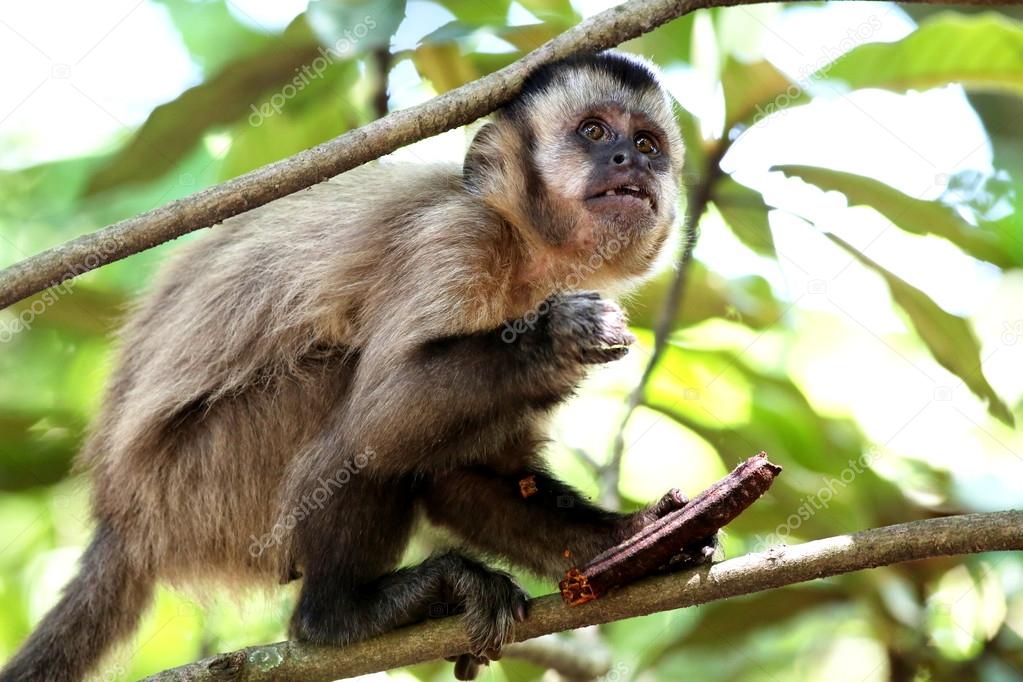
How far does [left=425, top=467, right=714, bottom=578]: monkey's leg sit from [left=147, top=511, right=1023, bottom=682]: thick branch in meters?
0.88

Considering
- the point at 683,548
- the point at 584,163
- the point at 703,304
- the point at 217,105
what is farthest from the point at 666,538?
the point at 217,105

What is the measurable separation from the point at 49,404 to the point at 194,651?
2.56 metres

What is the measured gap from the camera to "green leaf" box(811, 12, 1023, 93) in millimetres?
6867

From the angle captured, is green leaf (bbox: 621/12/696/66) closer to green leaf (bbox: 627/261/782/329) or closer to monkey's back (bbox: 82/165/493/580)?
green leaf (bbox: 627/261/782/329)

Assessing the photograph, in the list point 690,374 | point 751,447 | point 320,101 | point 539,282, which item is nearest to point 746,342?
point 690,374

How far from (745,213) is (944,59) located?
1520 millimetres

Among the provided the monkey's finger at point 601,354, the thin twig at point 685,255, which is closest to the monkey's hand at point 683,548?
the monkey's finger at point 601,354

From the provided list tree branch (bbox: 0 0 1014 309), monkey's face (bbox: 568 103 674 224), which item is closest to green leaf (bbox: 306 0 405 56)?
monkey's face (bbox: 568 103 674 224)

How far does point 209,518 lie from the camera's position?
593cm

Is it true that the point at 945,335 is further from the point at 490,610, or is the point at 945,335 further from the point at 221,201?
the point at 221,201

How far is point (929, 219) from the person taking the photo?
266 inches

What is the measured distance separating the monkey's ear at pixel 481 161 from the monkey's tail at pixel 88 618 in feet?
9.13

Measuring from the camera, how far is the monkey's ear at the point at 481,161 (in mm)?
6219

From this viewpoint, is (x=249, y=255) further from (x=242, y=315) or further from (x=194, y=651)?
(x=194, y=651)
